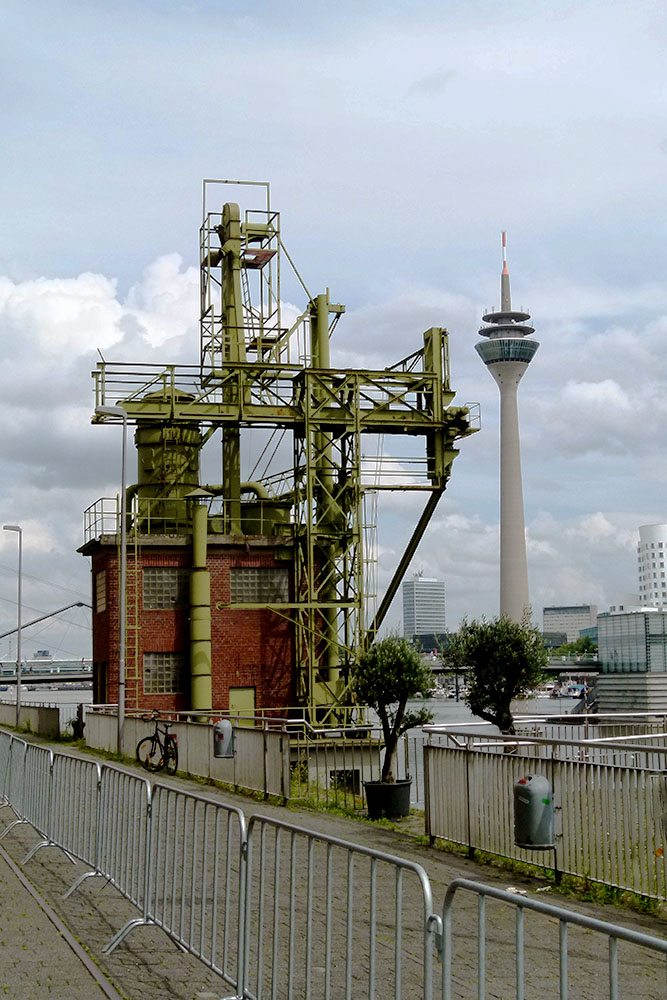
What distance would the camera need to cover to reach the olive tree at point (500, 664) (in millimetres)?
22984

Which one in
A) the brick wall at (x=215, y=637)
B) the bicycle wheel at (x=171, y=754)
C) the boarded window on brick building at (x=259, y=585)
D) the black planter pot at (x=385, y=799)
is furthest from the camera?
the boarded window on brick building at (x=259, y=585)

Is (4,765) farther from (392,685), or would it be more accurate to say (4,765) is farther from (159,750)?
(159,750)

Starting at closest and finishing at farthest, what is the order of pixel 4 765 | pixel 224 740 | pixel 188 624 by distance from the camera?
pixel 4 765, pixel 224 740, pixel 188 624

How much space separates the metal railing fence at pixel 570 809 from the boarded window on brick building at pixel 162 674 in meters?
22.7

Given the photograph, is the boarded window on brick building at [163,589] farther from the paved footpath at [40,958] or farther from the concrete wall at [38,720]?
the paved footpath at [40,958]

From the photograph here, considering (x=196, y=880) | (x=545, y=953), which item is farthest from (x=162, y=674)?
(x=545, y=953)

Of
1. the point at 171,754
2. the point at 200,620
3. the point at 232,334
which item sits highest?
the point at 232,334

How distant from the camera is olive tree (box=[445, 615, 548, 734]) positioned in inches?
905

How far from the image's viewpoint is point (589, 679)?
473ft

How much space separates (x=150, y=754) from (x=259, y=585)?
13.8m

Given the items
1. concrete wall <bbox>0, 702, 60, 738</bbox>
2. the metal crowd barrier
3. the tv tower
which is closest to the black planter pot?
the metal crowd barrier

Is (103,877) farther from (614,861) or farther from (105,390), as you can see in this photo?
(105,390)

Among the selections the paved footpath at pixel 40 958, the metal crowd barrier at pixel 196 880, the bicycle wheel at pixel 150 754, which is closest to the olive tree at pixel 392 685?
the bicycle wheel at pixel 150 754

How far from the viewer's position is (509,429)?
397ft
